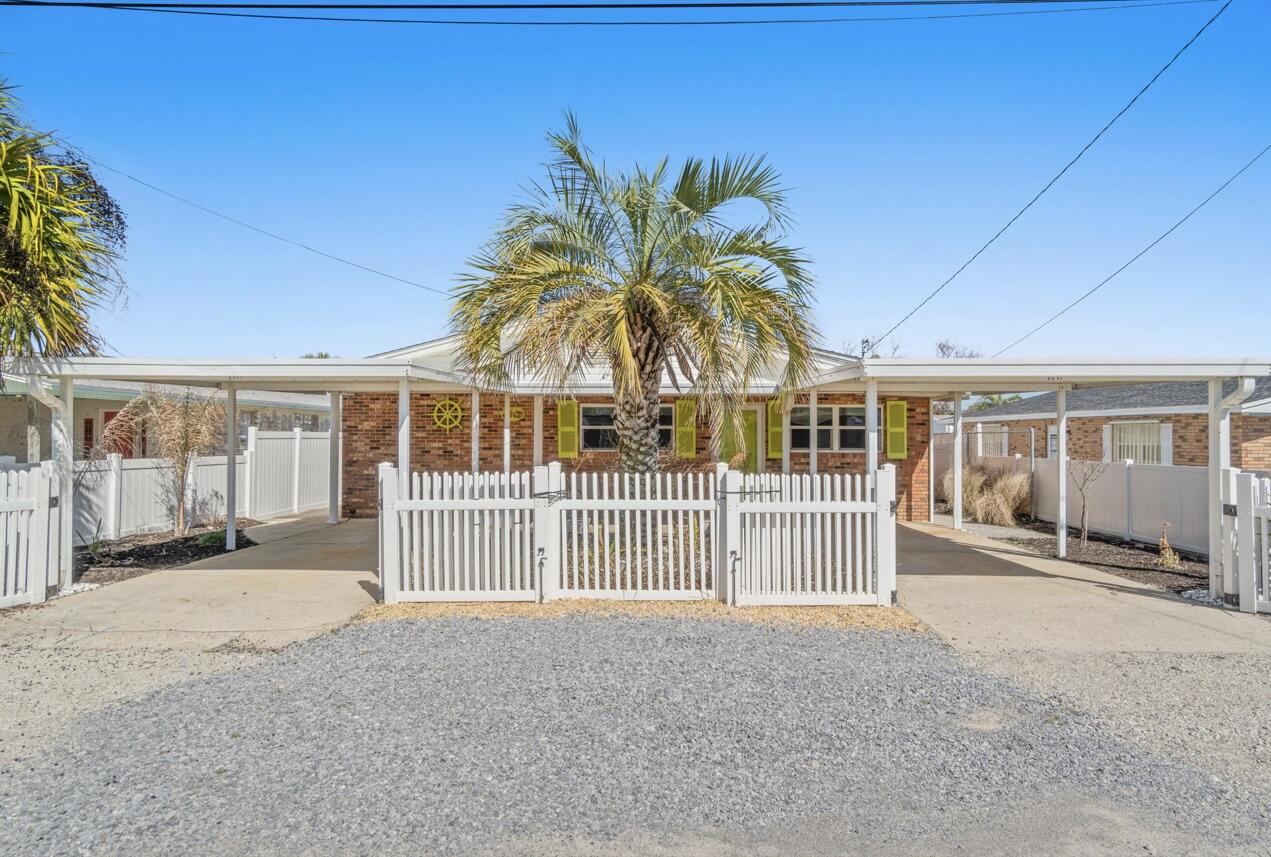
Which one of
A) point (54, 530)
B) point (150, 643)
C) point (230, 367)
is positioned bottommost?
point (150, 643)

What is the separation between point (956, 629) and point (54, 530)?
341 inches

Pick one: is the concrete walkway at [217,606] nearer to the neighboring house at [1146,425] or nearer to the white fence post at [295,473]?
the white fence post at [295,473]

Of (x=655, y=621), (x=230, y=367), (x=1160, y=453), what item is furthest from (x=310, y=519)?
(x=1160, y=453)

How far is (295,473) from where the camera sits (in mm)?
17188

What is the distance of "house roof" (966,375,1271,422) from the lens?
50.4ft

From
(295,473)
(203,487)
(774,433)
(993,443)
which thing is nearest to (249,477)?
(203,487)

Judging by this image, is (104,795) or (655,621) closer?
(104,795)

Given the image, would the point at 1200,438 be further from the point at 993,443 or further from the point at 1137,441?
the point at 993,443

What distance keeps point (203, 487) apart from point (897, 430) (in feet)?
41.2

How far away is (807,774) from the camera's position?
381cm

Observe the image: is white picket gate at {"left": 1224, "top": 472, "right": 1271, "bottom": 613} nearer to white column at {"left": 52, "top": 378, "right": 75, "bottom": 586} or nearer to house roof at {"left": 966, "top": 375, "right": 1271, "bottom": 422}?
house roof at {"left": 966, "top": 375, "right": 1271, "bottom": 422}

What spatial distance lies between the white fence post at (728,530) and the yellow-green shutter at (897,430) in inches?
324

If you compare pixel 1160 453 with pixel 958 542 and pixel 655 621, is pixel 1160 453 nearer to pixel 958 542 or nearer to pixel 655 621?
pixel 958 542

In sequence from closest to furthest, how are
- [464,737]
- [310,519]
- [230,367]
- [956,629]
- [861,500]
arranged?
[464,737] → [956,629] → [861,500] → [230,367] → [310,519]
